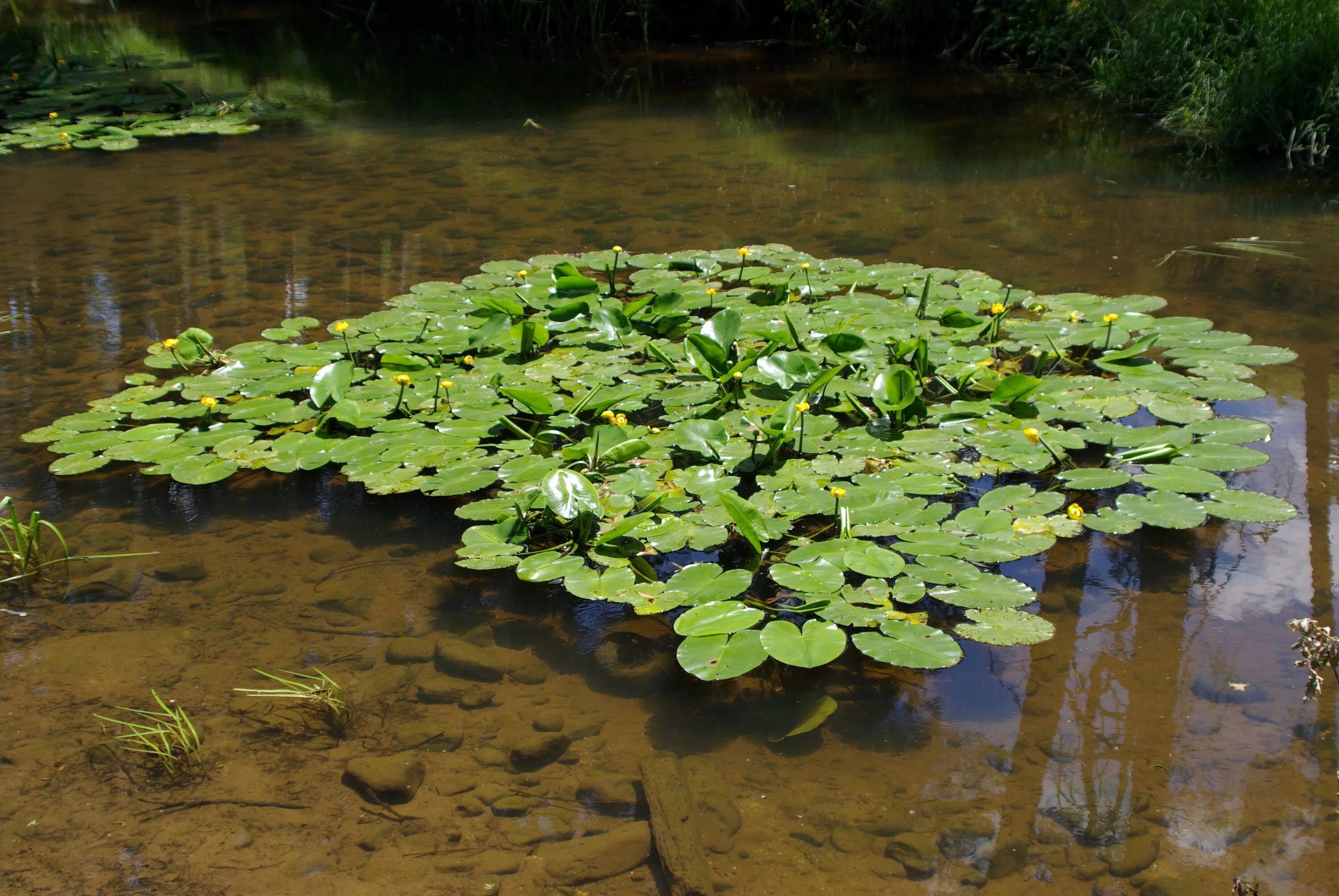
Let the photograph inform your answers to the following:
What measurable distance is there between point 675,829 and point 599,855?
0.13 metres

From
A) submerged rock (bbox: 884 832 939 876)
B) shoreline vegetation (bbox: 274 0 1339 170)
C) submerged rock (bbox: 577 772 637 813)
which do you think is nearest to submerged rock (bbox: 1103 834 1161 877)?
submerged rock (bbox: 884 832 939 876)

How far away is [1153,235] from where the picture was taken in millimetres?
4465

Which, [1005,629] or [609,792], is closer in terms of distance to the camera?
[609,792]

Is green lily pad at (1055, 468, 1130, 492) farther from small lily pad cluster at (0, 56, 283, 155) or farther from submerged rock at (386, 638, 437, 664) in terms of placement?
small lily pad cluster at (0, 56, 283, 155)

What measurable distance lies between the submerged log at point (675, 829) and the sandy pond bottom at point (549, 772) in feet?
0.06

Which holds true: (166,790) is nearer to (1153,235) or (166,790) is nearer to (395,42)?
(1153,235)

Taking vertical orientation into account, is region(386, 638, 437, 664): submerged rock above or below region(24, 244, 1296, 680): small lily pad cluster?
below

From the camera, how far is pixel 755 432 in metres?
2.66

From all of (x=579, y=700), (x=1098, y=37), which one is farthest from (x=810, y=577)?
(x=1098, y=37)

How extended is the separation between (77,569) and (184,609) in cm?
35

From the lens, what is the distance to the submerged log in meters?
1.56

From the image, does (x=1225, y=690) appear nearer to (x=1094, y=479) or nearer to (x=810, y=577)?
(x=1094, y=479)

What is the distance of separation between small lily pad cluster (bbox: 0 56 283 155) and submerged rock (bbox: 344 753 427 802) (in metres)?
5.75

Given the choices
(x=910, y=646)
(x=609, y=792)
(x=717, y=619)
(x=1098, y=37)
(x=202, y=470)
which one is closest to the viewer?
(x=609, y=792)
